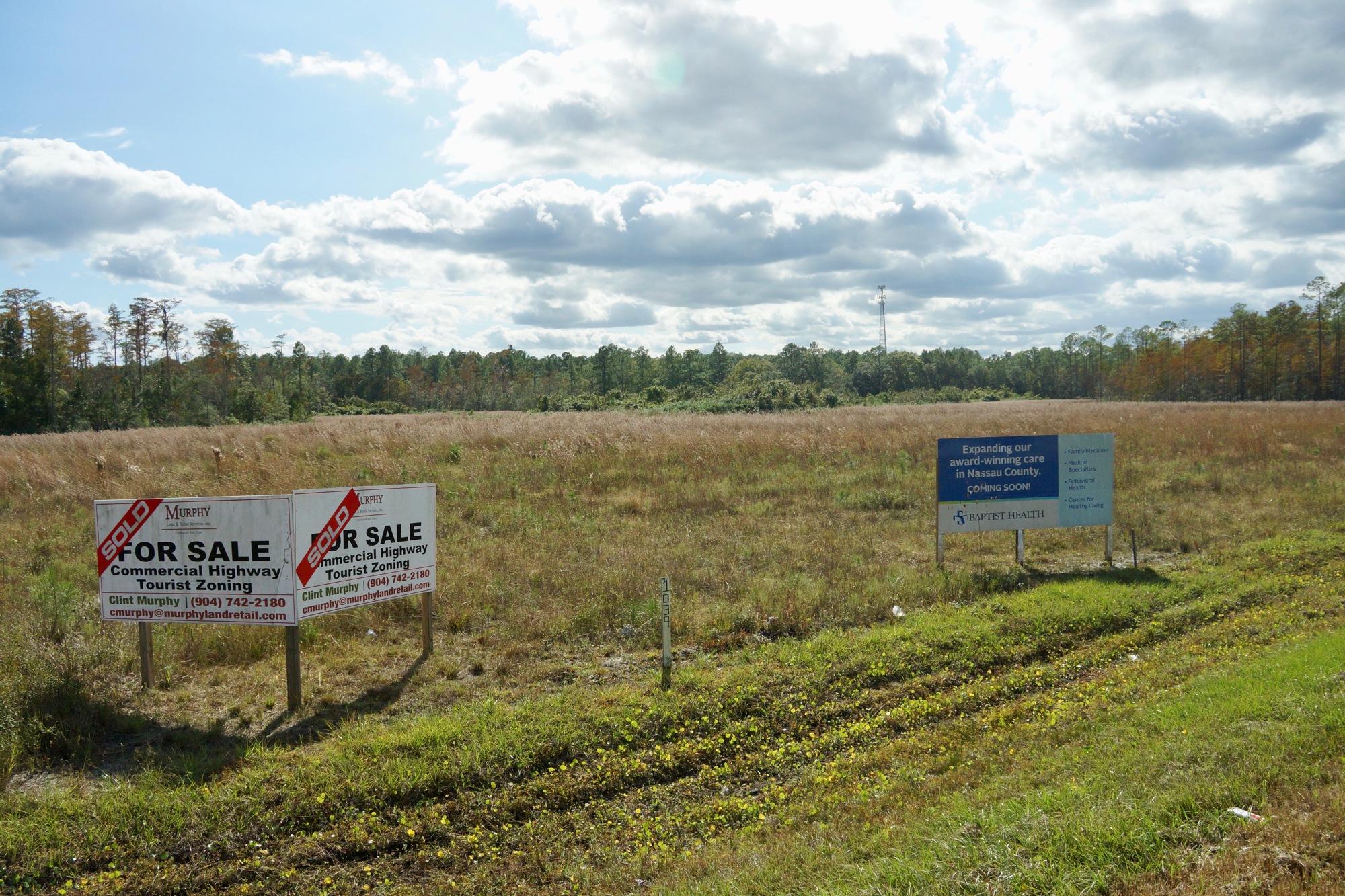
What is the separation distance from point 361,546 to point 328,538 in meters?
0.42

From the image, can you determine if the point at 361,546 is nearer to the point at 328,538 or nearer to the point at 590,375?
the point at 328,538

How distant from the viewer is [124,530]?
703 cm

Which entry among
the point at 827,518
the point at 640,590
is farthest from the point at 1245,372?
the point at 640,590

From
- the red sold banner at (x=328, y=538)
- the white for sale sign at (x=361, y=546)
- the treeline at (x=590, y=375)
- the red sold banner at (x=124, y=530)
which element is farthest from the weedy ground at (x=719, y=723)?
the treeline at (x=590, y=375)

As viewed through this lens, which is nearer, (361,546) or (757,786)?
(757,786)

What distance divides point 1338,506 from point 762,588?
13.4m

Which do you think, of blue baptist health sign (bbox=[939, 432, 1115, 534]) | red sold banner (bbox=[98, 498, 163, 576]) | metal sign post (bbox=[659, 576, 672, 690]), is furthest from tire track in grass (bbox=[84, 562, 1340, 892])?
blue baptist health sign (bbox=[939, 432, 1115, 534])

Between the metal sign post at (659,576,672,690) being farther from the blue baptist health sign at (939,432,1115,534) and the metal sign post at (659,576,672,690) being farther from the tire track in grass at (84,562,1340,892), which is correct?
the blue baptist health sign at (939,432,1115,534)

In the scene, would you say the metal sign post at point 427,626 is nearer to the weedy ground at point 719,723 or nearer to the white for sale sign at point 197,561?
the weedy ground at point 719,723

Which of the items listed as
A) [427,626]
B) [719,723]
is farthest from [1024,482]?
[427,626]

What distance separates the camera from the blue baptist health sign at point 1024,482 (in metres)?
11.9

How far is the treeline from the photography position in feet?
174

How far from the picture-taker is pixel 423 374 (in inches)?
4166

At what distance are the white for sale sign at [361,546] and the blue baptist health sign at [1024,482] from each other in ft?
25.1
